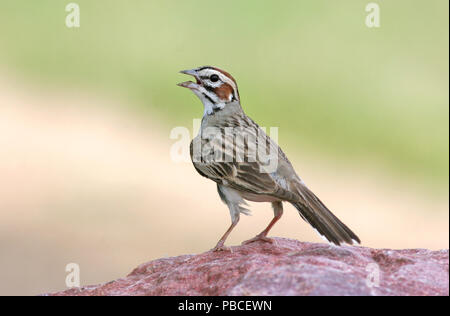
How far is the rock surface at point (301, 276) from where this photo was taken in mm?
4055

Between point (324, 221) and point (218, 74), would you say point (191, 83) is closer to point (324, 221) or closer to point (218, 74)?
point (218, 74)

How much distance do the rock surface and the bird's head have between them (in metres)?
2.21

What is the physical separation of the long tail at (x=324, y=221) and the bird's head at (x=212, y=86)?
1818 millimetres

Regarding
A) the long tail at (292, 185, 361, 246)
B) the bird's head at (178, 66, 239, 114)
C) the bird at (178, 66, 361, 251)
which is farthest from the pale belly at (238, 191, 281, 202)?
the bird's head at (178, 66, 239, 114)

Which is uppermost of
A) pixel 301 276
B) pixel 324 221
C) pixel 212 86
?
pixel 212 86

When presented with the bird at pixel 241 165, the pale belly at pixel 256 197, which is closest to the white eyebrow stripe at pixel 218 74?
the bird at pixel 241 165

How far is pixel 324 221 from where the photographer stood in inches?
217

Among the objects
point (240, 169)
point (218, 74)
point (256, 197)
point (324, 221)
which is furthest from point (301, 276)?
point (218, 74)

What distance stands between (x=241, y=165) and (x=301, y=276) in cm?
223

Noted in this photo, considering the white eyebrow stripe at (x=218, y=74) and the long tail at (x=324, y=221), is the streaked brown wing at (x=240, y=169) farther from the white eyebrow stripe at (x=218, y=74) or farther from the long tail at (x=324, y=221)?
the white eyebrow stripe at (x=218, y=74)

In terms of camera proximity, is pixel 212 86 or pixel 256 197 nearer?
pixel 256 197

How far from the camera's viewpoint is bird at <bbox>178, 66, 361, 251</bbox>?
A: 5695 millimetres
